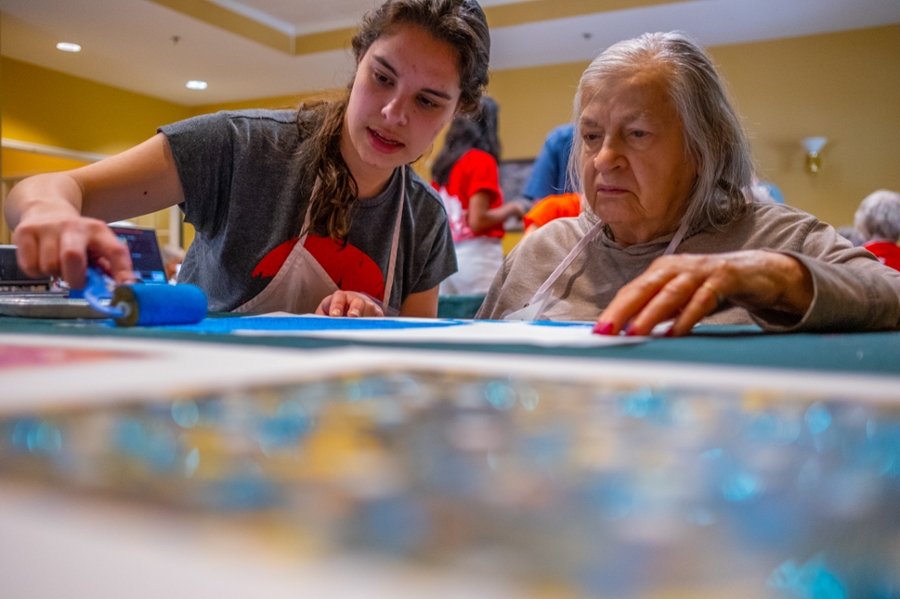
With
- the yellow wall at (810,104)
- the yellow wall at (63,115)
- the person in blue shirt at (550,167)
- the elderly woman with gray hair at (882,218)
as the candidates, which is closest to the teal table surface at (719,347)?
the person in blue shirt at (550,167)

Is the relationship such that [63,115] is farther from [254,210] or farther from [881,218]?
[881,218]

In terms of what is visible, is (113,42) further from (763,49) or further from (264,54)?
(763,49)

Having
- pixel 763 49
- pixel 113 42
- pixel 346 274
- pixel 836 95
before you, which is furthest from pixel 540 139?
pixel 346 274

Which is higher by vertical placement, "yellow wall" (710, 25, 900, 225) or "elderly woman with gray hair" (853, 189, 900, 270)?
"yellow wall" (710, 25, 900, 225)

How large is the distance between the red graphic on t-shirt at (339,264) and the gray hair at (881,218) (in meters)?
3.22

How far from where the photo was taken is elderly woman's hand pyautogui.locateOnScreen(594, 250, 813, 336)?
25.3 inches

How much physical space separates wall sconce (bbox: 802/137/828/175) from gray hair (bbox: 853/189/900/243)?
170 cm

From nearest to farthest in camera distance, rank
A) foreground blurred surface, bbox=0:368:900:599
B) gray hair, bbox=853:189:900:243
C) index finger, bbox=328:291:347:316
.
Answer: foreground blurred surface, bbox=0:368:900:599 < index finger, bbox=328:291:347:316 < gray hair, bbox=853:189:900:243

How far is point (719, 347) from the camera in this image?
1.83ft

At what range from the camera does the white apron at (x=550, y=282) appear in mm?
1165

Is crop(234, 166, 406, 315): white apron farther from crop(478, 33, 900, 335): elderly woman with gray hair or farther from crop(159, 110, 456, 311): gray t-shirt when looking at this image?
crop(478, 33, 900, 335): elderly woman with gray hair

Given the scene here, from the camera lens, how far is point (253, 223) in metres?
1.22

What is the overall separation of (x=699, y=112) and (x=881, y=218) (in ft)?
9.77

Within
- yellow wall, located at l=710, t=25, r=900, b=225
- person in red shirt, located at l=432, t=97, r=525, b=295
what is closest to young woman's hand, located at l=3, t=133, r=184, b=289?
person in red shirt, located at l=432, t=97, r=525, b=295
